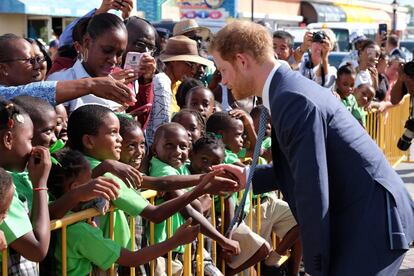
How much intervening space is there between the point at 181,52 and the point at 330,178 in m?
3.31

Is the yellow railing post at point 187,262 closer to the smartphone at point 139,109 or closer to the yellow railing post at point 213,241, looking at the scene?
the yellow railing post at point 213,241

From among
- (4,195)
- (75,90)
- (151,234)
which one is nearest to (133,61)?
(75,90)

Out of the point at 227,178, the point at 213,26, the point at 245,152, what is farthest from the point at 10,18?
the point at 227,178

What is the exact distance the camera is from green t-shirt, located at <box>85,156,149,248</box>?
3818 mm

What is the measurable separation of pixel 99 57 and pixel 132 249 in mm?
1251

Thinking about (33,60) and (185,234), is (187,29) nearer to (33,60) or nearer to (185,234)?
(33,60)

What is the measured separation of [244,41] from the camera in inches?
137

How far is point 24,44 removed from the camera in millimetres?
4449

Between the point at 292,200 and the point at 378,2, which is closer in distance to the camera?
the point at 292,200

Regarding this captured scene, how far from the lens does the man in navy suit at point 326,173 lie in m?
3.27

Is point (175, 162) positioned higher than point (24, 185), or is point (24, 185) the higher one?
point (24, 185)

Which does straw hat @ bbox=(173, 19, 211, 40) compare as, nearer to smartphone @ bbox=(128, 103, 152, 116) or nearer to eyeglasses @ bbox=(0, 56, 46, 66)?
smartphone @ bbox=(128, 103, 152, 116)

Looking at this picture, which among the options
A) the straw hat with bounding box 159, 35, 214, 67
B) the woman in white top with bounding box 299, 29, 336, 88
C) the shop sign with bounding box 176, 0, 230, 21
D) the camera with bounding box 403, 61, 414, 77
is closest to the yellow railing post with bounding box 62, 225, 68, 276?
the straw hat with bounding box 159, 35, 214, 67

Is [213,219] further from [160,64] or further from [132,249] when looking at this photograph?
[160,64]
